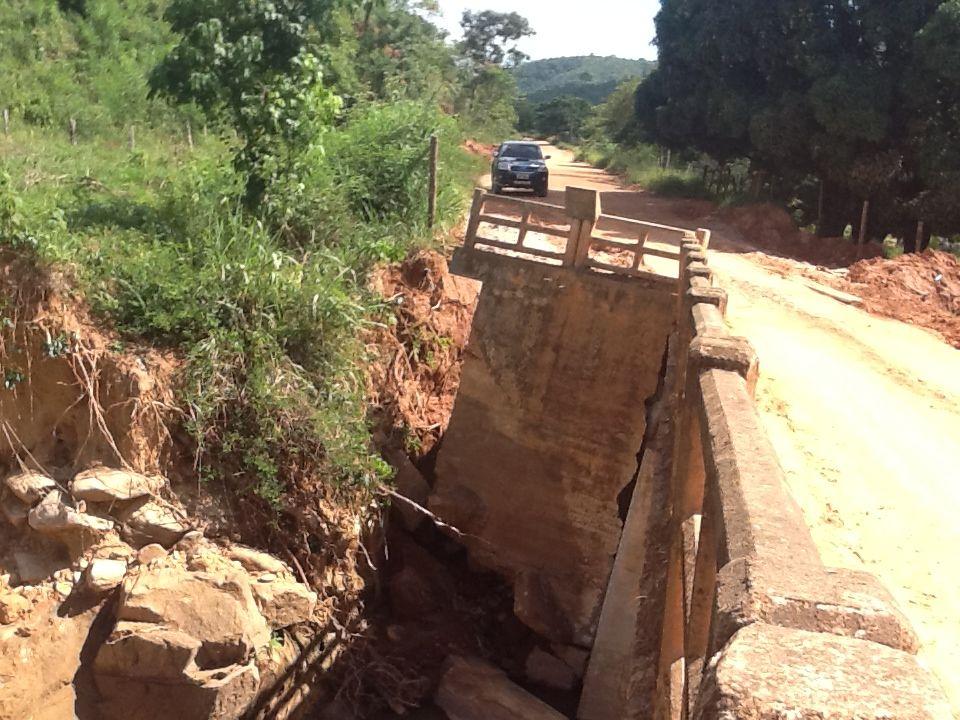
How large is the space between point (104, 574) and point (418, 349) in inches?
200

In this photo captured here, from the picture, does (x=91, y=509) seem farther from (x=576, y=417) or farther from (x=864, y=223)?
(x=864, y=223)

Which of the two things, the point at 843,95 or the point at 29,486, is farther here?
the point at 843,95

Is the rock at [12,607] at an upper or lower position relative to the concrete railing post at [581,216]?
lower

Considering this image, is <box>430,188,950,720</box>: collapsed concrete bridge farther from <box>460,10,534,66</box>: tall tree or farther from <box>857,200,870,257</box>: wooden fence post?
<box>460,10,534,66</box>: tall tree

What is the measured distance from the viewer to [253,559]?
25.8 ft

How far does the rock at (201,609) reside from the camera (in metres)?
7.12

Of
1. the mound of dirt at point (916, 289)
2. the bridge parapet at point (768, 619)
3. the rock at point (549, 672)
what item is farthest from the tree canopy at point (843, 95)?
the bridge parapet at point (768, 619)

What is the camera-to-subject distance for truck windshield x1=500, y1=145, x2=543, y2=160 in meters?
20.5

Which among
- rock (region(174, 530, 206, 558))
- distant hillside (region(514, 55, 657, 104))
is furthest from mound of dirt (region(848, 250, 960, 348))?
distant hillside (region(514, 55, 657, 104))

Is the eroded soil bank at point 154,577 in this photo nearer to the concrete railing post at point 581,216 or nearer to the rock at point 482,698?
the rock at point 482,698

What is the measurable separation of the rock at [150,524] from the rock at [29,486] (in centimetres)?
71

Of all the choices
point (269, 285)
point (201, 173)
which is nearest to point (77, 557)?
point (269, 285)

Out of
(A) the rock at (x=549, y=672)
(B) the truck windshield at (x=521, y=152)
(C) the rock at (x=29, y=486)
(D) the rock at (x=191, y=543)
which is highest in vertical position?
(B) the truck windshield at (x=521, y=152)

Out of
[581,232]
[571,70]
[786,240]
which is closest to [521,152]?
[786,240]
